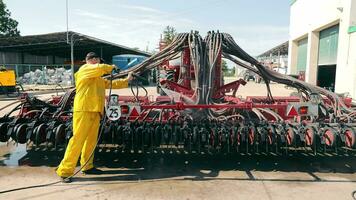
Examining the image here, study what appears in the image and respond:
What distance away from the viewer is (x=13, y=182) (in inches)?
159

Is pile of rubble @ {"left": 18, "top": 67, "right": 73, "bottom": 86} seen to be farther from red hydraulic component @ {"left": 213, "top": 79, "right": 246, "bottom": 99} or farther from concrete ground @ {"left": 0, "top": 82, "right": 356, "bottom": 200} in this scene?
concrete ground @ {"left": 0, "top": 82, "right": 356, "bottom": 200}

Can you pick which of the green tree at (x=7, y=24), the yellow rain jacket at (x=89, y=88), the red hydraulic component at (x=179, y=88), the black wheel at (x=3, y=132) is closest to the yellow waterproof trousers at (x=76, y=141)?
the yellow rain jacket at (x=89, y=88)

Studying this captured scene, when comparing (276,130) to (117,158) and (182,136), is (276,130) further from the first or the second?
(117,158)

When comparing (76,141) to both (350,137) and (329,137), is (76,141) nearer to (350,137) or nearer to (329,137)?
(329,137)

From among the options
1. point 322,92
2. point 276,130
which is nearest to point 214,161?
point 276,130

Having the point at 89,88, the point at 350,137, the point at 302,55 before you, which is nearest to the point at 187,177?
the point at 89,88

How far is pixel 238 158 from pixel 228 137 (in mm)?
742

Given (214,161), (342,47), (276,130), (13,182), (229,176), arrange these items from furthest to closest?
(342,47), (214,161), (276,130), (229,176), (13,182)

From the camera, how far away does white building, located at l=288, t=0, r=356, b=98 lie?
47.1ft

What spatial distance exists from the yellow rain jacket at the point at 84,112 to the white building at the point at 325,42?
12.4 m

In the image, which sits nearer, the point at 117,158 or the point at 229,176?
the point at 229,176

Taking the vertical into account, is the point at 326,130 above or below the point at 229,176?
above

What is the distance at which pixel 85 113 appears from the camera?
164 inches

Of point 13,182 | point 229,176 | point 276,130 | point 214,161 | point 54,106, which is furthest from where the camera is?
point 54,106
